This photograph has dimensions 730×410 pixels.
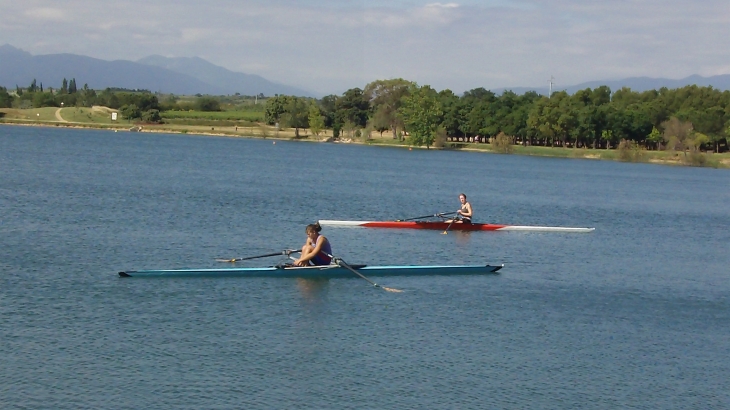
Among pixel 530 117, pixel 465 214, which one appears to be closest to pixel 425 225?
pixel 465 214

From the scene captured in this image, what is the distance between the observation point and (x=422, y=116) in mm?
126625

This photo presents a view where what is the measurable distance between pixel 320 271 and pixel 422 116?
105 metres

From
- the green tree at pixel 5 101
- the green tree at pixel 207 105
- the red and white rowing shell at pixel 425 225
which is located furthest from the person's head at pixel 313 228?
the green tree at pixel 207 105

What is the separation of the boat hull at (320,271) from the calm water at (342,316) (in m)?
0.30

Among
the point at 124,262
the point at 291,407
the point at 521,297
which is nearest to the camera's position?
the point at 291,407

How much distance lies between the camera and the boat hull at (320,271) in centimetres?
2198

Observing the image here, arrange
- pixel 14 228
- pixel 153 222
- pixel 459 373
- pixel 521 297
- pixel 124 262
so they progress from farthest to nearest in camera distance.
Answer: pixel 153 222 < pixel 14 228 < pixel 124 262 < pixel 521 297 < pixel 459 373

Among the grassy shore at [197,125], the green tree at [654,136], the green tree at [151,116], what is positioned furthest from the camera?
the green tree at [151,116]

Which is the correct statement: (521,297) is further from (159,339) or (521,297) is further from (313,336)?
(159,339)

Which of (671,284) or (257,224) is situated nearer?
(671,284)

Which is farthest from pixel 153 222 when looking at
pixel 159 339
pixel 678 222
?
pixel 678 222

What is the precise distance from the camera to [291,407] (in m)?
13.9

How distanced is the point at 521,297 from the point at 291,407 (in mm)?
9923

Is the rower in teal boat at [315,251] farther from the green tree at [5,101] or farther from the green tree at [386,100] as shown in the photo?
the green tree at [5,101]
